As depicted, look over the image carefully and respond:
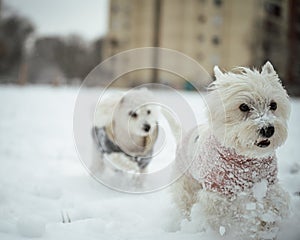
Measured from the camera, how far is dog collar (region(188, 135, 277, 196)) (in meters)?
2.70

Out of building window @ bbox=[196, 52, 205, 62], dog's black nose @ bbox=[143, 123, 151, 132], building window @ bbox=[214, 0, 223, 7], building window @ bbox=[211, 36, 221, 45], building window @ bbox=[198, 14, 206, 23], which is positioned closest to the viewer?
dog's black nose @ bbox=[143, 123, 151, 132]

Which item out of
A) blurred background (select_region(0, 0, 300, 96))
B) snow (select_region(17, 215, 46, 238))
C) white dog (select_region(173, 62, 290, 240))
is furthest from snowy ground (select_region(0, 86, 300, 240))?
blurred background (select_region(0, 0, 300, 96))

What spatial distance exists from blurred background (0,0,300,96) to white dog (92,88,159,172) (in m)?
5.19

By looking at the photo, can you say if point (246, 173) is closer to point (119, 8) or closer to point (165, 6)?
point (165, 6)

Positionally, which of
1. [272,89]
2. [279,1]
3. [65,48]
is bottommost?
[65,48]

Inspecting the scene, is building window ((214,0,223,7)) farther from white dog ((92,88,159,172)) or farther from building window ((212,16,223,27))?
white dog ((92,88,159,172))

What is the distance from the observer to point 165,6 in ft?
90.2

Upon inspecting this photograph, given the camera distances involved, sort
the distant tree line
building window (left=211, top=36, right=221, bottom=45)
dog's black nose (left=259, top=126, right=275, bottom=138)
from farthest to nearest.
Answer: the distant tree line < building window (left=211, top=36, right=221, bottom=45) < dog's black nose (left=259, top=126, right=275, bottom=138)

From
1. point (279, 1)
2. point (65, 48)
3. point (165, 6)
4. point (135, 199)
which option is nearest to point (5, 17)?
point (65, 48)

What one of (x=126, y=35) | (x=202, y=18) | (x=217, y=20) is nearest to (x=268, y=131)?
(x=217, y=20)

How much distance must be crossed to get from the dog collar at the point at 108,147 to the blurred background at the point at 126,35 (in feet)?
18.4

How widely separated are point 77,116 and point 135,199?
3647 mm

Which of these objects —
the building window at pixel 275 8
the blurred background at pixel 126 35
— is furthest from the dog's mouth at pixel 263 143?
the blurred background at pixel 126 35

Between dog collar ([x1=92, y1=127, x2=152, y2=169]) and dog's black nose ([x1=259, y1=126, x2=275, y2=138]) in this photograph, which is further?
dog collar ([x1=92, y1=127, x2=152, y2=169])
